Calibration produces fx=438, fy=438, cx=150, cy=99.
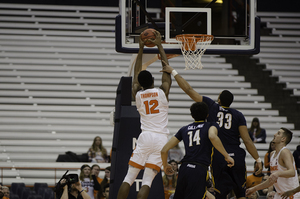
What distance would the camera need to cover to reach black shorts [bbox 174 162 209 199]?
4.72 m

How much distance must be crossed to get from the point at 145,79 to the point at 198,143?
3.74 ft

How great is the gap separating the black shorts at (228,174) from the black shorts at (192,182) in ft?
3.00

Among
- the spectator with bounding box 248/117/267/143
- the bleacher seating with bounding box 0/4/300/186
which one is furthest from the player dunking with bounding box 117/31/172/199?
the spectator with bounding box 248/117/267/143

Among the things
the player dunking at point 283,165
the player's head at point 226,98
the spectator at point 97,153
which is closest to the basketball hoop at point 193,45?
the player's head at point 226,98

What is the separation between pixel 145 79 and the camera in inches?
215

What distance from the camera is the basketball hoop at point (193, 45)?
21.1ft

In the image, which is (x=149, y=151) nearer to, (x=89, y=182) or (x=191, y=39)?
(x=191, y=39)

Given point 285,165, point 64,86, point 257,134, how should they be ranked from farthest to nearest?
point 64,86 → point 257,134 → point 285,165

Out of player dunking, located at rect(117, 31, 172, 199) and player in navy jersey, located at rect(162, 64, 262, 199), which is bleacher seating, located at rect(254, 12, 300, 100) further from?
player dunking, located at rect(117, 31, 172, 199)

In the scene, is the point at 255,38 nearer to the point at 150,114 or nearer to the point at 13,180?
the point at 150,114

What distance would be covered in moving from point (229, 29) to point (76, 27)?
9.47 meters

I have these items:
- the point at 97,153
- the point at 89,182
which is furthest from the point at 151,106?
the point at 97,153

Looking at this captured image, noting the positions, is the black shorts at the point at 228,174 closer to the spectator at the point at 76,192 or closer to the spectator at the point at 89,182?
the spectator at the point at 76,192

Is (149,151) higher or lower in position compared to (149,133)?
lower
